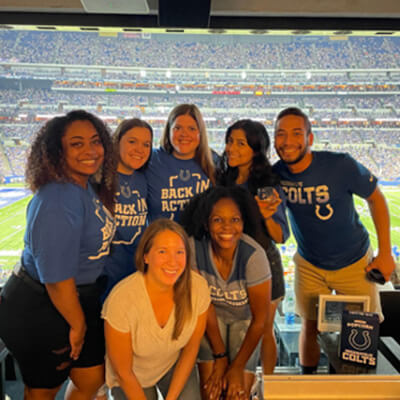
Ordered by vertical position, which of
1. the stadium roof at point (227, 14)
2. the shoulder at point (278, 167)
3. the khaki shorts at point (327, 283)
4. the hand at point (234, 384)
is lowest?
the hand at point (234, 384)

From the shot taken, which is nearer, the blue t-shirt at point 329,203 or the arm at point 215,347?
the arm at point 215,347

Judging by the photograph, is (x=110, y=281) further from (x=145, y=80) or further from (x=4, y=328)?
(x=145, y=80)

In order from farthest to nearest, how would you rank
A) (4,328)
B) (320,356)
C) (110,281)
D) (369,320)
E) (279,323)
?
(279,323) < (320,356) < (110,281) < (369,320) < (4,328)

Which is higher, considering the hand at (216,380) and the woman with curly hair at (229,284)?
the woman with curly hair at (229,284)

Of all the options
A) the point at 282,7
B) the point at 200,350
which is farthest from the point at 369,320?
the point at 282,7

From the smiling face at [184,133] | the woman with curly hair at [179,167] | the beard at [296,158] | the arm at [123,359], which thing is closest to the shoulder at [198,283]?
the arm at [123,359]

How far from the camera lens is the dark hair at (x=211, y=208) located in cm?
160

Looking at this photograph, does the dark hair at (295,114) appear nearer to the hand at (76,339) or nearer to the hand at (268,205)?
the hand at (268,205)

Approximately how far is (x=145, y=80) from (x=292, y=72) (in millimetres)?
1185

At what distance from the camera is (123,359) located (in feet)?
4.49

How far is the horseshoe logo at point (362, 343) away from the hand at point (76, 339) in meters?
1.15

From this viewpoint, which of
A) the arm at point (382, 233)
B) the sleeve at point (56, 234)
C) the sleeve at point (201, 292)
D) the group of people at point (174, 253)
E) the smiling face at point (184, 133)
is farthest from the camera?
the arm at point (382, 233)

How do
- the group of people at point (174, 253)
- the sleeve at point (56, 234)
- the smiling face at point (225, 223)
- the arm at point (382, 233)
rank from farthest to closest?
1. the arm at point (382, 233)
2. the smiling face at point (225, 223)
3. the group of people at point (174, 253)
4. the sleeve at point (56, 234)

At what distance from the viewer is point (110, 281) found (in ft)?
5.70
